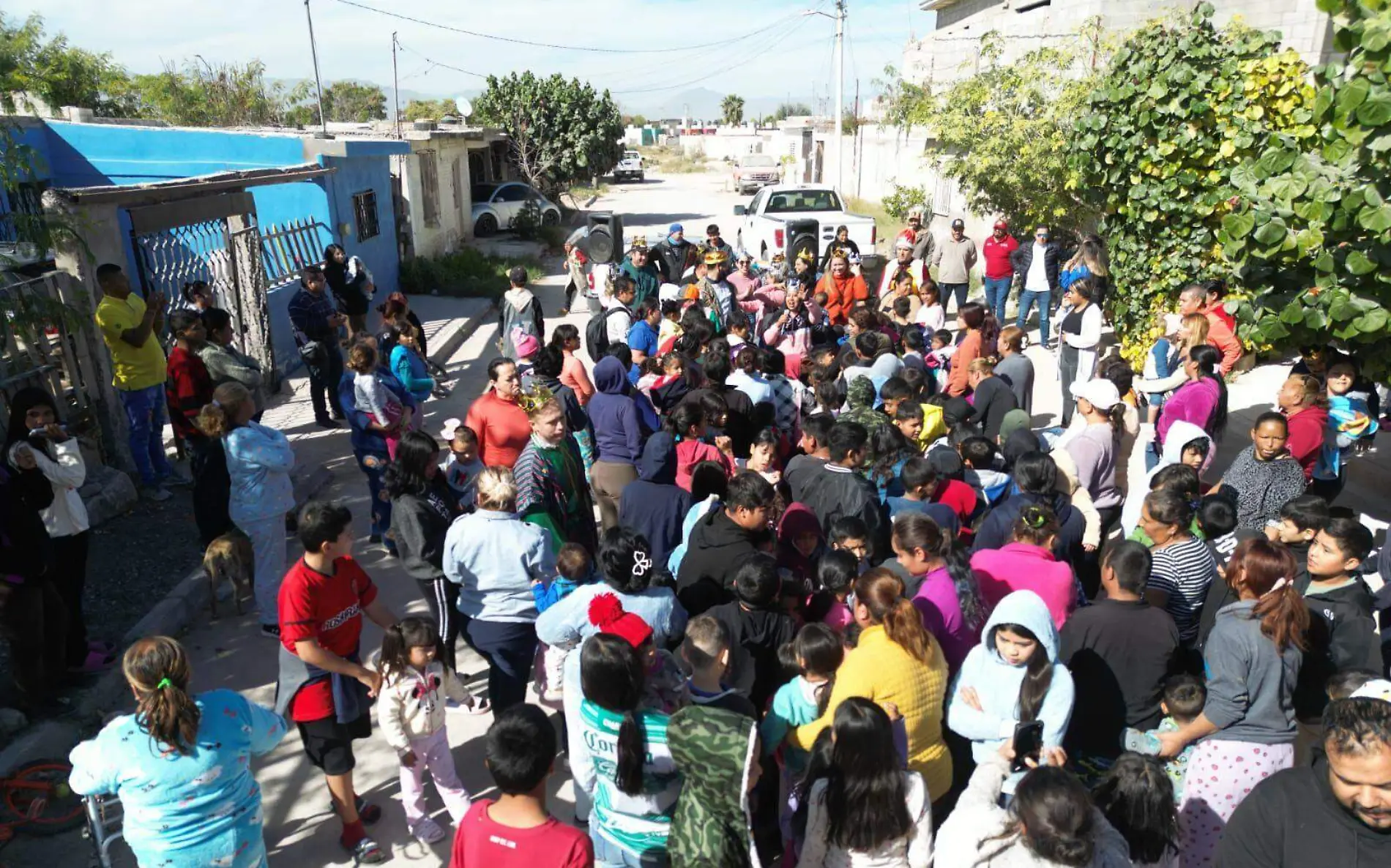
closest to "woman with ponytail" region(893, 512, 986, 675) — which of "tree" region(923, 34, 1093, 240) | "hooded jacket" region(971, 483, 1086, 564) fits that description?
"hooded jacket" region(971, 483, 1086, 564)

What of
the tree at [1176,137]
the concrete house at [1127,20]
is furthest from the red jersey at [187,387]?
the concrete house at [1127,20]

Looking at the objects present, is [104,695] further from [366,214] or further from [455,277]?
[455,277]

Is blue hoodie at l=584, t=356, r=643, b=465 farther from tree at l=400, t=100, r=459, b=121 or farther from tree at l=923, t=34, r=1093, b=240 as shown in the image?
tree at l=400, t=100, r=459, b=121

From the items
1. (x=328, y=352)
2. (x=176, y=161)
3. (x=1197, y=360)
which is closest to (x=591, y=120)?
(x=176, y=161)

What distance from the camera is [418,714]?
146 inches

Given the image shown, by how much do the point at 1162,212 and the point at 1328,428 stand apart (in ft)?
11.9

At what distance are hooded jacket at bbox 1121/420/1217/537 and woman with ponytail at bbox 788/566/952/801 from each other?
7.76ft

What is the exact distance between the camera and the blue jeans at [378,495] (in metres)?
6.24

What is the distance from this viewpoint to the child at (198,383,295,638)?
5.07 m

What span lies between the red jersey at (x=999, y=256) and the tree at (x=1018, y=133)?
685 mm

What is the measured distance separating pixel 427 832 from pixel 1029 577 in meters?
2.84

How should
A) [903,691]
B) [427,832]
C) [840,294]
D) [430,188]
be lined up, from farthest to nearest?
[430,188], [840,294], [427,832], [903,691]

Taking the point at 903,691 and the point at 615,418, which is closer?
the point at 903,691

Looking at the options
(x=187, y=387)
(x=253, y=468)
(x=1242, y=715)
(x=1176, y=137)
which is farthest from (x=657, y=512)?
(x=1176, y=137)
